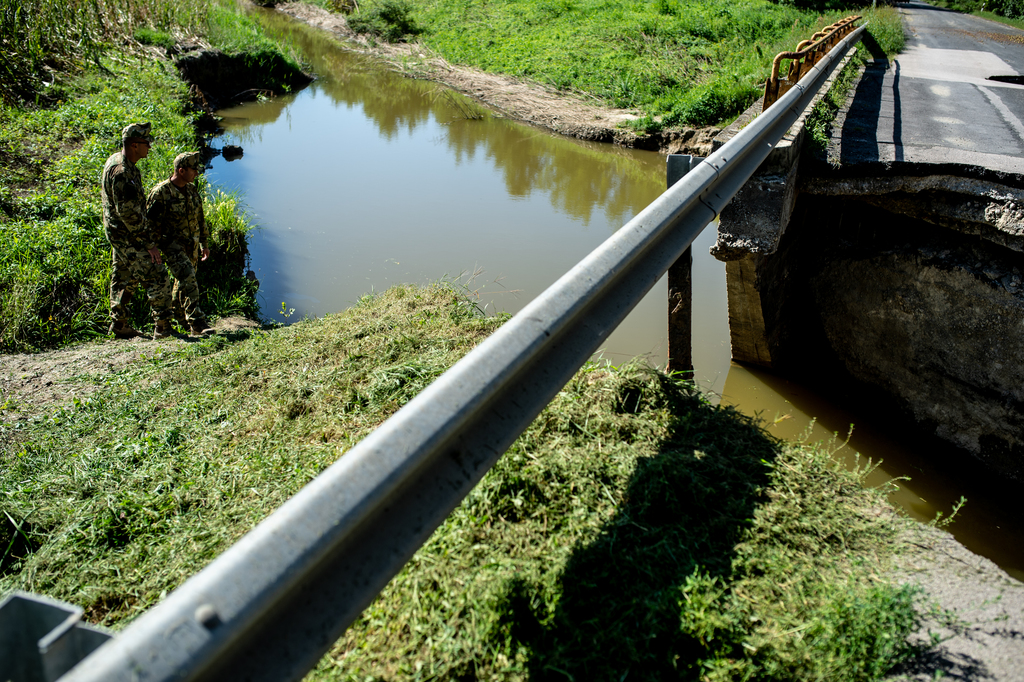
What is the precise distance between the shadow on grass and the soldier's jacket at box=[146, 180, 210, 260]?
209 inches

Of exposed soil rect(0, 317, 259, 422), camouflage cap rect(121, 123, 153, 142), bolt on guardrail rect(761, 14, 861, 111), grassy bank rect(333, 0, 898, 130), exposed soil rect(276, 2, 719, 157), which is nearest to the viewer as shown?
exposed soil rect(0, 317, 259, 422)

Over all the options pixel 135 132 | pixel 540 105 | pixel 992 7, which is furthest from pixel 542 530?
pixel 992 7

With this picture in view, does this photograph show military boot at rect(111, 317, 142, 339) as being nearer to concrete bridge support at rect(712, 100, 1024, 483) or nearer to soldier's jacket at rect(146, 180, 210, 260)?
soldier's jacket at rect(146, 180, 210, 260)

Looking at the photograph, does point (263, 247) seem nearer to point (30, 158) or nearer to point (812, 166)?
point (30, 158)

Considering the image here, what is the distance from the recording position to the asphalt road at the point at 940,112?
521cm

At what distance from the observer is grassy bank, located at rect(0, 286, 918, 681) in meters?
1.86

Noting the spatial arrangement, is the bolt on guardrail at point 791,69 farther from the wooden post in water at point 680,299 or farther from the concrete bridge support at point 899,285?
the wooden post in water at point 680,299

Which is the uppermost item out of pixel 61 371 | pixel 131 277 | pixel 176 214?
pixel 176 214

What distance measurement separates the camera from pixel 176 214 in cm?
609

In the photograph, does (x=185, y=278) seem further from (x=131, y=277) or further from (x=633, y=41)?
(x=633, y=41)

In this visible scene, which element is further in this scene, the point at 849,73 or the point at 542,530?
the point at 849,73

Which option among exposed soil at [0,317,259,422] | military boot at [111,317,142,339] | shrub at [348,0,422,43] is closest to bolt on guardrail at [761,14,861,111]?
exposed soil at [0,317,259,422]

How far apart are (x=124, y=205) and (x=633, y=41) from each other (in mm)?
16669

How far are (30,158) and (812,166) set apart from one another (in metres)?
8.75
